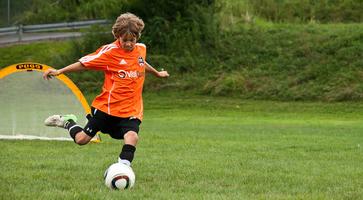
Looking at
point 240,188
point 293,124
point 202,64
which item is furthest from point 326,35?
point 240,188

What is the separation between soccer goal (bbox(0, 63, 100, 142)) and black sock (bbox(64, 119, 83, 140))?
4914mm

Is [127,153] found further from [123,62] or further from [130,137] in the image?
[123,62]

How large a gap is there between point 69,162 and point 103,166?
0.57 metres

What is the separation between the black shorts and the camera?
8.35 m

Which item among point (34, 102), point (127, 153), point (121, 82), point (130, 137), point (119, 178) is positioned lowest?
point (34, 102)

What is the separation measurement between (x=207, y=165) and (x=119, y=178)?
8.43 feet

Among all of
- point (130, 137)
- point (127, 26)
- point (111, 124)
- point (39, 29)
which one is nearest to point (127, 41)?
point (127, 26)

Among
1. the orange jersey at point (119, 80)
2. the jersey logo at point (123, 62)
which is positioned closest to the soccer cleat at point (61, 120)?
the orange jersey at point (119, 80)

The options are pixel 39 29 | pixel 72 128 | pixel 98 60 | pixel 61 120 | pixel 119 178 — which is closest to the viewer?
pixel 119 178

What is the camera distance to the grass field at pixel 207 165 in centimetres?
765

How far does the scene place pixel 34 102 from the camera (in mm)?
14250

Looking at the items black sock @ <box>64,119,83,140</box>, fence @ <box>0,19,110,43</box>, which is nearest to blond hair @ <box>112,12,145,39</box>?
black sock @ <box>64,119,83,140</box>

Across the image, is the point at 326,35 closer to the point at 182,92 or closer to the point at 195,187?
the point at 182,92

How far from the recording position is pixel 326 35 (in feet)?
103
